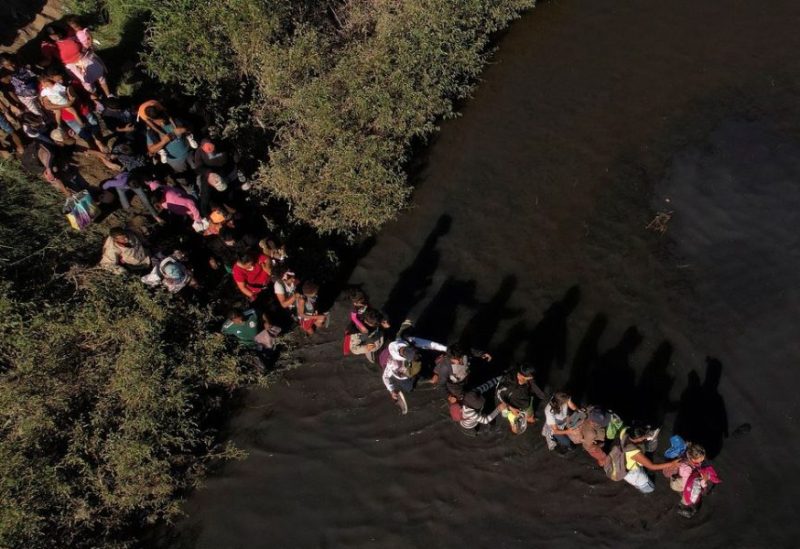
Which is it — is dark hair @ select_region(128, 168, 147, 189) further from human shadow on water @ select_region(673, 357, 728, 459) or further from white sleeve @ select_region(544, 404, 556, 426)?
human shadow on water @ select_region(673, 357, 728, 459)

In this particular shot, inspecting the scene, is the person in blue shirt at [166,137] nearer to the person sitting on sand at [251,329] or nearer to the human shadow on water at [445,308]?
the person sitting on sand at [251,329]

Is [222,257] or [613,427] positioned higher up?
[222,257]

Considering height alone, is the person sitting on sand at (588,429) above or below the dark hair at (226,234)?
below

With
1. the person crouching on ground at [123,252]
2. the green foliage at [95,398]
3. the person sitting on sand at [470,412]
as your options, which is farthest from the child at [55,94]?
the person sitting on sand at [470,412]

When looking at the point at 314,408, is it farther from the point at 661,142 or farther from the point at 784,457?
the point at 661,142

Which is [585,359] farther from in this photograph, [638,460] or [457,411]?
[457,411]

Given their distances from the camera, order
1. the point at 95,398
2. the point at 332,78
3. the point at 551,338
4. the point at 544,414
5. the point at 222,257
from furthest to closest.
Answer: the point at 332,78
the point at 222,257
the point at 551,338
the point at 544,414
the point at 95,398

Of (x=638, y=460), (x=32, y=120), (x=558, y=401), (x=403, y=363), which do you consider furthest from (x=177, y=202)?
(x=638, y=460)
